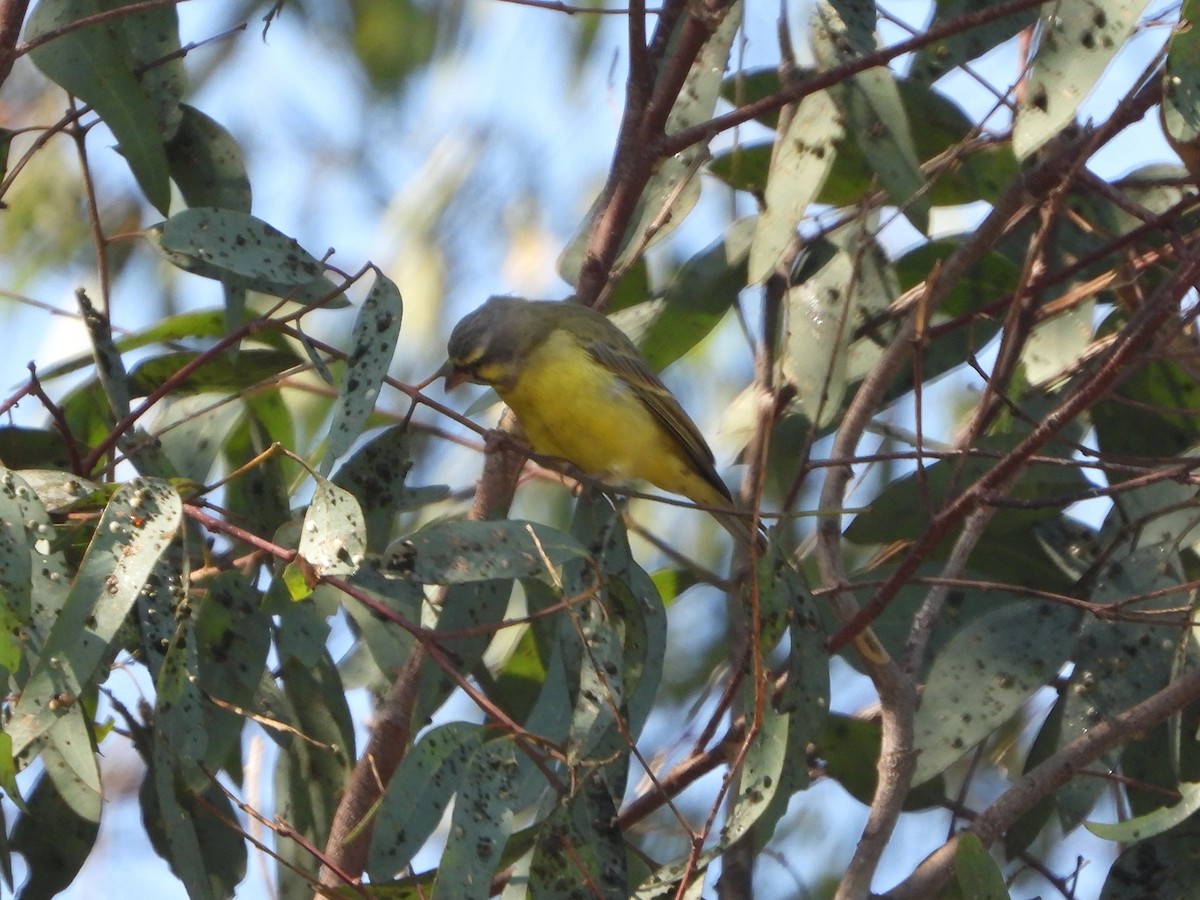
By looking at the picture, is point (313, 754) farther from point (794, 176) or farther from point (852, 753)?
point (794, 176)

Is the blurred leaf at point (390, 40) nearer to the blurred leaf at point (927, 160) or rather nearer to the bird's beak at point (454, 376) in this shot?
the bird's beak at point (454, 376)

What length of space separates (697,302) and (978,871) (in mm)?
1511

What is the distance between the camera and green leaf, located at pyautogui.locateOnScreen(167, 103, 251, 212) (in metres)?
Result: 2.55

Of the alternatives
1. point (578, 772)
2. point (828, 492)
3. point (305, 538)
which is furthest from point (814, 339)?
point (305, 538)

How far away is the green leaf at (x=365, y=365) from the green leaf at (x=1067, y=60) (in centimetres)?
89

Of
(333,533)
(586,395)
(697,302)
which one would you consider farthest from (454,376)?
(333,533)

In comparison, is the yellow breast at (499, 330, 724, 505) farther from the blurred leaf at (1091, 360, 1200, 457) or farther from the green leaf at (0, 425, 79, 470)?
the green leaf at (0, 425, 79, 470)

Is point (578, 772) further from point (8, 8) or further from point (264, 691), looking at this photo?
point (8, 8)

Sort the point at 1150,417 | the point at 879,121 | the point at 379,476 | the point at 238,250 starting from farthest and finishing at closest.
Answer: the point at 1150,417
the point at 879,121
the point at 379,476
the point at 238,250

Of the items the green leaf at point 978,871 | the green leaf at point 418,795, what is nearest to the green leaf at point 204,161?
the green leaf at point 418,795

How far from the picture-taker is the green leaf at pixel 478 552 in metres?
1.87

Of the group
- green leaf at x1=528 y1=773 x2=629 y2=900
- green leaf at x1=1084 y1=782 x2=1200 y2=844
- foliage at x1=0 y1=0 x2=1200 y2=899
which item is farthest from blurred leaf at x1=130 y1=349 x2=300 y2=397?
green leaf at x1=1084 y1=782 x2=1200 y2=844

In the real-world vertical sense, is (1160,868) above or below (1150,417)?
below

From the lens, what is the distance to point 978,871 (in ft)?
6.00
